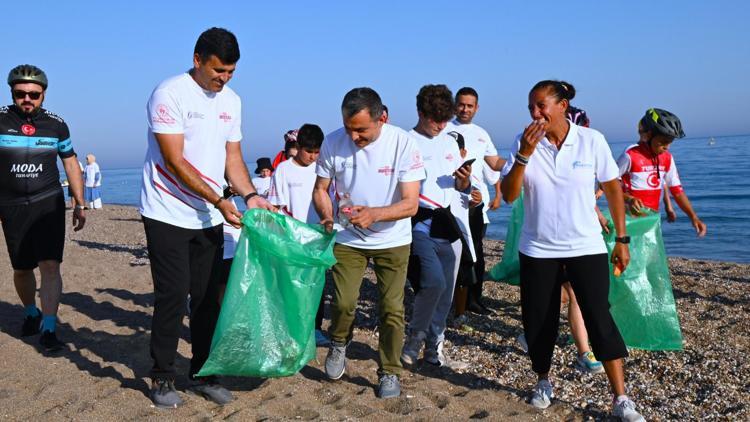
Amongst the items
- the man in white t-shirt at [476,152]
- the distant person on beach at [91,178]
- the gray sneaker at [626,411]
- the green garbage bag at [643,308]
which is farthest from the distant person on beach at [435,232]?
the distant person on beach at [91,178]

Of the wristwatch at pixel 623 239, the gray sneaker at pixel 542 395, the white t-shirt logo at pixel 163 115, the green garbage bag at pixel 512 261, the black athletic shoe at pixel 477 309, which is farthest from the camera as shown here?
the black athletic shoe at pixel 477 309

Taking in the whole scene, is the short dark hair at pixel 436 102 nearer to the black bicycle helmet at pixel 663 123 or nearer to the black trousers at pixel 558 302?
the black trousers at pixel 558 302

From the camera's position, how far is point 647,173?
17.3 feet

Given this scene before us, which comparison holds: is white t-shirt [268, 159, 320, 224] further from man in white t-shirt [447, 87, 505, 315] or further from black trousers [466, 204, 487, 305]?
black trousers [466, 204, 487, 305]

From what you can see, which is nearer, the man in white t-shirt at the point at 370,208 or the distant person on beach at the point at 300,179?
the man in white t-shirt at the point at 370,208

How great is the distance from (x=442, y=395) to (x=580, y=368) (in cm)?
112

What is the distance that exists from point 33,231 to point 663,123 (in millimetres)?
4647

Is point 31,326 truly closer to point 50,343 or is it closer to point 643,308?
point 50,343

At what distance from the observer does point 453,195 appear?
16.4 feet

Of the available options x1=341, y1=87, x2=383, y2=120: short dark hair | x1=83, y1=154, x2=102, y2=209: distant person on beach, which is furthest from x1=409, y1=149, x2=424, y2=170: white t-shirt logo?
x1=83, y1=154, x2=102, y2=209: distant person on beach

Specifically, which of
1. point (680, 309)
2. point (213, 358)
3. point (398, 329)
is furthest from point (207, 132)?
point (680, 309)

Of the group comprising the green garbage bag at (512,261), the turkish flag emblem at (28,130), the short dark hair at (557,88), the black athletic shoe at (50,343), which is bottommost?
the black athletic shoe at (50,343)

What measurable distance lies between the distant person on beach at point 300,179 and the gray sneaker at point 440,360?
2.95ft

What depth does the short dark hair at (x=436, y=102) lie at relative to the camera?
15.7ft
